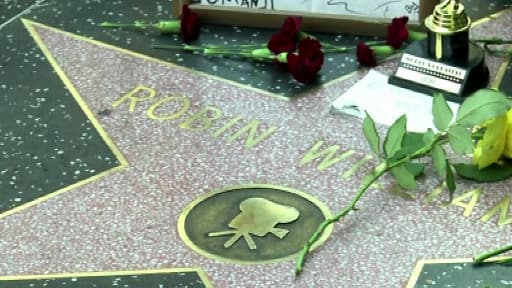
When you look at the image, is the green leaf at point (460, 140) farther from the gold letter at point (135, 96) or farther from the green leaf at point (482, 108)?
the gold letter at point (135, 96)

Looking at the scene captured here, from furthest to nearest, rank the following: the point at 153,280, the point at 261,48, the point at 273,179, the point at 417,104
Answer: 1. the point at 261,48
2. the point at 417,104
3. the point at 273,179
4. the point at 153,280

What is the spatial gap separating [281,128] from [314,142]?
0.14 feet

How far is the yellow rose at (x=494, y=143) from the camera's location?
1135mm

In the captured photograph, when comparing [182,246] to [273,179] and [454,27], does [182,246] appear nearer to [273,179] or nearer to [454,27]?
[273,179]

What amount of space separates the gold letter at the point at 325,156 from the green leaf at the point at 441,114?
0.37ft

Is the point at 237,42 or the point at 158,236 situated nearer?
the point at 158,236

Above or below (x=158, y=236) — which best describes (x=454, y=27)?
above

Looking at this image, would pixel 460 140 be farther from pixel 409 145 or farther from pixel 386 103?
pixel 386 103

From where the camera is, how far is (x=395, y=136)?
113 cm

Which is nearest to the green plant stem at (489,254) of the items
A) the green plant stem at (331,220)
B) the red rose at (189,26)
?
the green plant stem at (331,220)

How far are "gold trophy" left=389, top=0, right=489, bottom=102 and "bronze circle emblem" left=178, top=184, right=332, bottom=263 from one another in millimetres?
232

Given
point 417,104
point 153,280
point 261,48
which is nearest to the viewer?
point 153,280

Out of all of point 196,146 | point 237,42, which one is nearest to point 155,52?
point 237,42

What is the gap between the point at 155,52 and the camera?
1.41 meters
